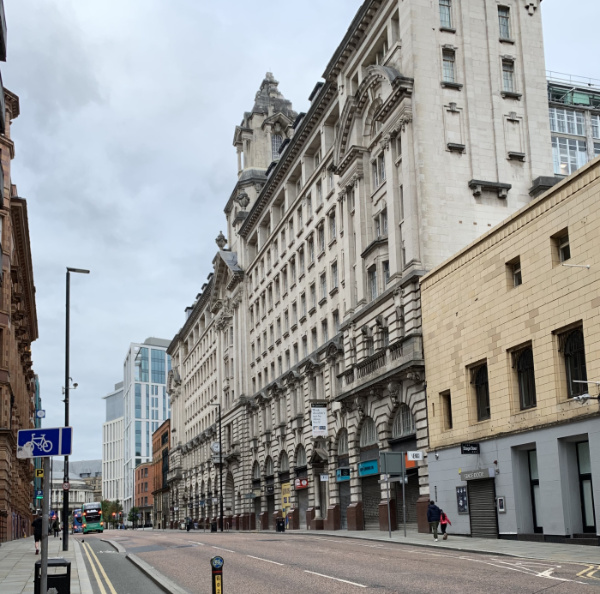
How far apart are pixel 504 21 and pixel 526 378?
2247 cm

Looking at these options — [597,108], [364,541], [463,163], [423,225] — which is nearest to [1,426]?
[364,541]

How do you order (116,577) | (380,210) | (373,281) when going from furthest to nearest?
(373,281)
(380,210)
(116,577)

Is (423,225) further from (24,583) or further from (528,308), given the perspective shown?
(24,583)

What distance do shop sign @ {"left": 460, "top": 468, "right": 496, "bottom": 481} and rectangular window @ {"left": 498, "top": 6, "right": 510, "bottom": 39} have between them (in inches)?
917

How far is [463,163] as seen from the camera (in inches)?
1614

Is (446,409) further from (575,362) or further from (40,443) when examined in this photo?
(40,443)

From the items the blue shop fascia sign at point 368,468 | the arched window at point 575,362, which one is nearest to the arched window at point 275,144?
the blue shop fascia sign at point 368,468

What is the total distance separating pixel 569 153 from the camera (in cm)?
6688

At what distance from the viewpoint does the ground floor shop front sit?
26.6m

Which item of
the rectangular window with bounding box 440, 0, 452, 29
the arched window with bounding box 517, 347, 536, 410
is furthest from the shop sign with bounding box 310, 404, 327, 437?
the rectangular window with bounding box 440, 0, 452, 29

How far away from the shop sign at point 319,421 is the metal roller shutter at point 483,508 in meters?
17.7

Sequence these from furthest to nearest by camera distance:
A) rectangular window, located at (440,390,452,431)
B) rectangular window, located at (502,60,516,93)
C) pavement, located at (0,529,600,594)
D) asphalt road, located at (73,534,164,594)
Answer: rectangular window, located at (502,60,516,93)
rectangular window, located at (440,390,452,431)
pavement, located at (0,529,600,594)
asphalt road, located at (73,534,164,594)

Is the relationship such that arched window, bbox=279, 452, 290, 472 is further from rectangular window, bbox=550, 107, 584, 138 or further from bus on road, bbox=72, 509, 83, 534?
bus on road, bbox=72, 509, 83, 534

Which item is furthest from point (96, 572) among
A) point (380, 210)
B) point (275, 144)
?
point (275, 144)
